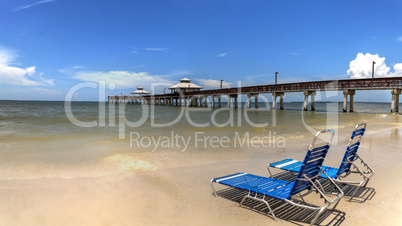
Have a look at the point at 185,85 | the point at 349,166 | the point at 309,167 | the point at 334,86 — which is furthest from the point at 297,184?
the point at 185,85

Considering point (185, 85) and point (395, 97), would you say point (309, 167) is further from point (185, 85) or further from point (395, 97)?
point (185, 85)

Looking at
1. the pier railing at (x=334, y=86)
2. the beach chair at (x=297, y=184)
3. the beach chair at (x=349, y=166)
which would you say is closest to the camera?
the beach chair at (x=297, y=184)

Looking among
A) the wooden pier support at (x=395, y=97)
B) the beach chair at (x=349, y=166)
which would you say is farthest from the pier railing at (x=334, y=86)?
the beach chair at (x=349, y=166)

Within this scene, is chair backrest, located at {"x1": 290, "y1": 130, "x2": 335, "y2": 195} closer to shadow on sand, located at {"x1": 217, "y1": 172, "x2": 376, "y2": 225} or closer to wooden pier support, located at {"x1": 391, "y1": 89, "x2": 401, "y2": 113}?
shadow on sand, located at {"x1": 217, "y1": 172, "x2": 376, "y2": 225}

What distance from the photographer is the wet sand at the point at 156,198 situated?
330 centimetres

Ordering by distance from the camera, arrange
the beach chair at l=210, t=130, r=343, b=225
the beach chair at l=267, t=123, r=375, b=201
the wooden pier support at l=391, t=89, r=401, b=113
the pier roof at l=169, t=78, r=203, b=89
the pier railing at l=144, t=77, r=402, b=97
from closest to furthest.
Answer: the beach chair at l=210, t=130, r=343, b=225 → the beach chair at l=267, t=123, r=375, b=201 → the wooden pier support at l=391, t=89, r=401, b=113 → the pier railing at l=144, t=77, r=402, b=97 → the pier roof at l=169, t=78, r=203, b=89

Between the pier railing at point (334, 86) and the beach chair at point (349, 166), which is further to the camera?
the pier railing at point (334, 86)

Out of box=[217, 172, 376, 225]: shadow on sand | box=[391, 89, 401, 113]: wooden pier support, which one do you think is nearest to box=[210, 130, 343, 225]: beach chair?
box=[217, 172, 376, 225]: shadow on sand

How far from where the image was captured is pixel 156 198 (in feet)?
13.2

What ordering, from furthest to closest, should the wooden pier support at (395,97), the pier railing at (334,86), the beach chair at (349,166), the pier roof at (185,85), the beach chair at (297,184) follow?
the pier roof at (185,85)
the pier railing at (334,86)
the wooden pier support at (395,97)
the beach chair at (349,166)
the beach chair at (297,184)

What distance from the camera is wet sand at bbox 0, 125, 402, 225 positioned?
130 inches

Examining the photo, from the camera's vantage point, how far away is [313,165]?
3424 mm

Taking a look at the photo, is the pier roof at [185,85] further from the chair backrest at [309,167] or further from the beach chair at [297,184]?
the chair backrest at [309,167]

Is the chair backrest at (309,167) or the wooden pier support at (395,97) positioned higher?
the wooden pier support at (395,97)
